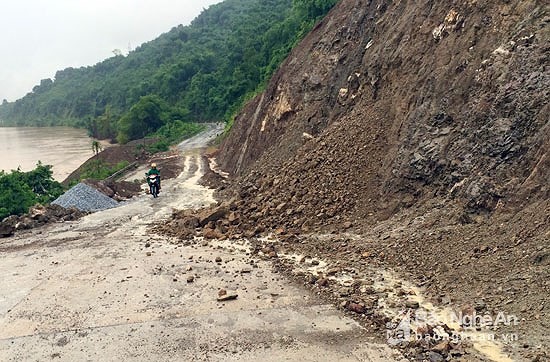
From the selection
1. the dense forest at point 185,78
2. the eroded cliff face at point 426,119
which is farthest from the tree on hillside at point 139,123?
the eroded cliff face at point 426,119

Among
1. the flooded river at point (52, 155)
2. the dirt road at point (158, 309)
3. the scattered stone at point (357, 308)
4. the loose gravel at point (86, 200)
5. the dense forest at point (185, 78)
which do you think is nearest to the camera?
the dirt road at point (158, 309)

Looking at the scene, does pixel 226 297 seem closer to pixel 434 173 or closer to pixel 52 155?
pixel 434 173

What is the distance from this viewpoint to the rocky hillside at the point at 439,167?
8227 mm

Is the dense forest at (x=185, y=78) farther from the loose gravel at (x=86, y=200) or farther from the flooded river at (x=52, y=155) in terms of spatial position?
the loose gravel at (x=86, y=200)

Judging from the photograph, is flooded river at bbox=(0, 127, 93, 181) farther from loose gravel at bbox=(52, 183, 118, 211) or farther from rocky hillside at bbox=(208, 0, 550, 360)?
rocky hillside at bbox=(208, 0, 550, 360)

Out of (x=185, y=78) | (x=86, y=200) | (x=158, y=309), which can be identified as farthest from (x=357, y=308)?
(x=185, y=78)

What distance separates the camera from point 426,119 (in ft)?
41.2

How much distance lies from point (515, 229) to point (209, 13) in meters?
144

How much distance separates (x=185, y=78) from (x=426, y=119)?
7033cm

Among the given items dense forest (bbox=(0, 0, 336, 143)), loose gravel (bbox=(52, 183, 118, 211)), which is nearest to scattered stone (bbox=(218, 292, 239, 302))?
loose gravel (bbox=(52, 183, 118, 211))

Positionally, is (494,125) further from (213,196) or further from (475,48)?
(213,196)

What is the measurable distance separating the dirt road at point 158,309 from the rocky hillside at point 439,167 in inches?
53.5

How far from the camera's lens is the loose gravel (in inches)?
714

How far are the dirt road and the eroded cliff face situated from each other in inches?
146
